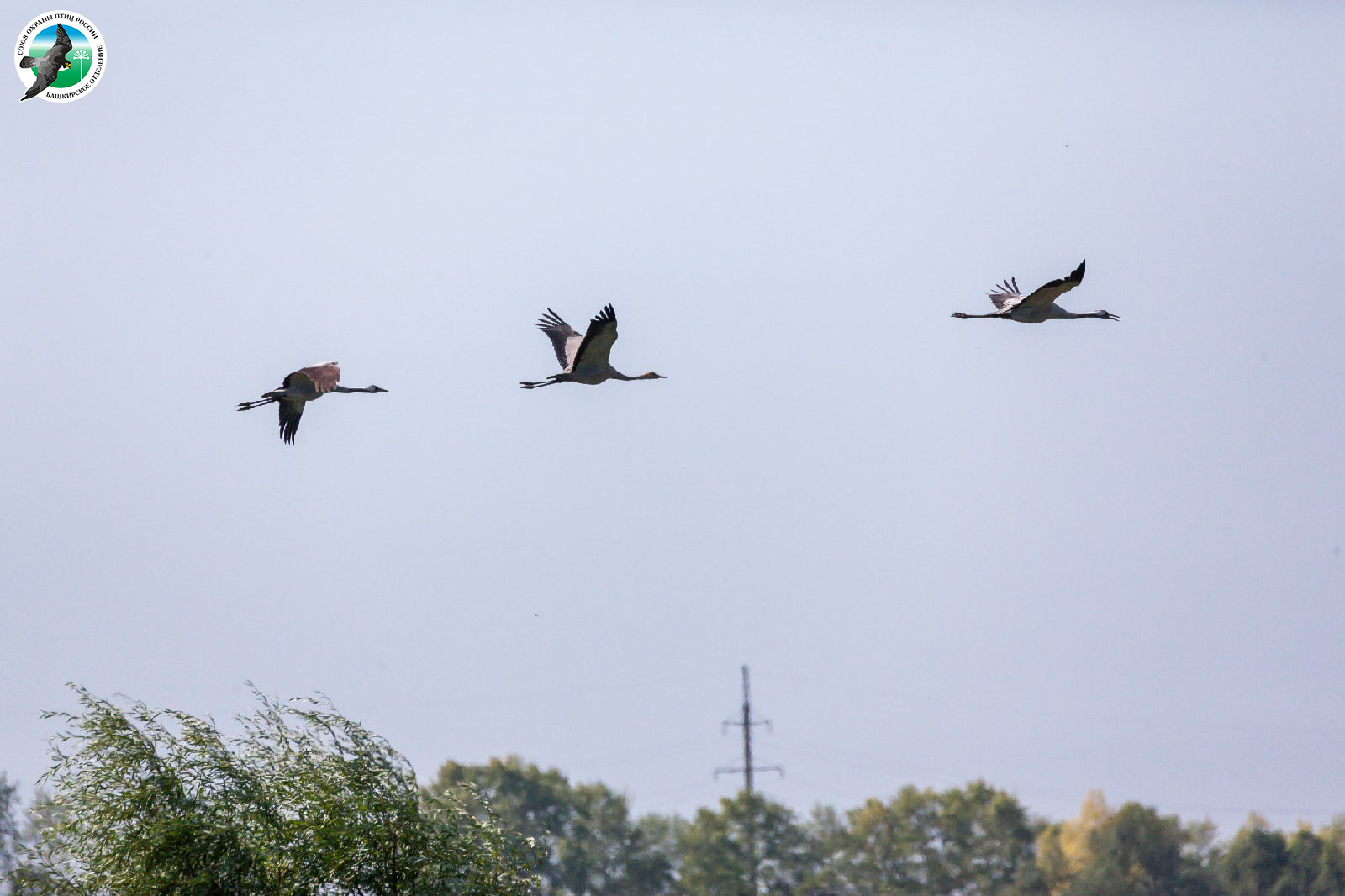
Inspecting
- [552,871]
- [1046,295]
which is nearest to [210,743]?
[1046,295]

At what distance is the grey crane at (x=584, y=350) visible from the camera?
26.3 meters

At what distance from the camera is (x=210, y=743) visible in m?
27.9

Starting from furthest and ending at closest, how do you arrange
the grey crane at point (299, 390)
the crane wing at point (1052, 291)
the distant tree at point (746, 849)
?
the distant tree at point (746, 849) → the grey crane at point (299, 390) → the crane wing at point (1052, 291)

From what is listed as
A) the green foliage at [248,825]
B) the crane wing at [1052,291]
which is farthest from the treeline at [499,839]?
the crane wing at [1052,291]

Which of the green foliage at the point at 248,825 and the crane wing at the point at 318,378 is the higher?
the crane wing at the point at 318,378

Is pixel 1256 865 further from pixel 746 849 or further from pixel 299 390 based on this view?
pixel 299 390

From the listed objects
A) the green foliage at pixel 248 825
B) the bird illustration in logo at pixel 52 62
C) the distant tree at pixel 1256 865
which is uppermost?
the bird illustration in logo at pixel 52 62

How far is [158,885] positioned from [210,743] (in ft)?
8.74

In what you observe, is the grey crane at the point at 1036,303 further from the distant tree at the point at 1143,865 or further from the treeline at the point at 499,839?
the distant tree at the point at 1143,865

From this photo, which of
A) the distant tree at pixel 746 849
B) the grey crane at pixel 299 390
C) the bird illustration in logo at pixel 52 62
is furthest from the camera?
the distant tree at pixel 746 849

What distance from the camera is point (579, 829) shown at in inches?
3312

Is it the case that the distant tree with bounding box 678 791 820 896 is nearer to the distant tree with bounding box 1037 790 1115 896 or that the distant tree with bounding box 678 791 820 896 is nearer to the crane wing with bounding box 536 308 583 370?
the distant tree with bounding box 1037 790 1115 896

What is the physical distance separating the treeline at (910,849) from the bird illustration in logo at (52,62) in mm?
49252

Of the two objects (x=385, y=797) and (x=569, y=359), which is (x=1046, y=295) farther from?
(x=385, y=797)
